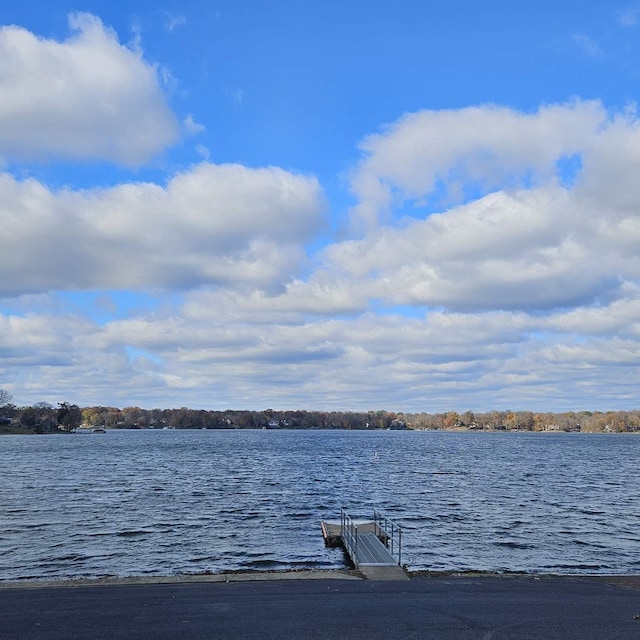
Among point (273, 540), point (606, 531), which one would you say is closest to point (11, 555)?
point (273, 540)

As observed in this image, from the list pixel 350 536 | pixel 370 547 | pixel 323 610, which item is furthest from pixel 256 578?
pixel 350 536

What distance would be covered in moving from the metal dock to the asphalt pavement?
5.09 feet

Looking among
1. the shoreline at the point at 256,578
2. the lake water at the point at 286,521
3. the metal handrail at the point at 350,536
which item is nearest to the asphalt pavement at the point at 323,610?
the shoreline at the point at 256,578

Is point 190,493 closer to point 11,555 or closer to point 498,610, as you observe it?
point 11,555

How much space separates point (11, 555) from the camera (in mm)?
28328

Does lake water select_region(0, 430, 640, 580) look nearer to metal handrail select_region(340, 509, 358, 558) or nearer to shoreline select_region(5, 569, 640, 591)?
metal handrail select_region(340, 509, 358, 558)

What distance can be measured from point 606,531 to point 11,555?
1164 inches

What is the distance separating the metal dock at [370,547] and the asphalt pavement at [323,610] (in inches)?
61.1

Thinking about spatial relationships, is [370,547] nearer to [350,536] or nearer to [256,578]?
[350,536]

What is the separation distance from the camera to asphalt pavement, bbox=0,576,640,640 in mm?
12430

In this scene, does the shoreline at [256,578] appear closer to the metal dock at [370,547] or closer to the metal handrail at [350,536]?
the metal dock at [370,547]

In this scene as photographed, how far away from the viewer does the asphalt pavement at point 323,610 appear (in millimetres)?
12430

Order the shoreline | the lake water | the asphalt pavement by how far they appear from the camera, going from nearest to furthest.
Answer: the asphalt pavement, the shoreline, the lake water

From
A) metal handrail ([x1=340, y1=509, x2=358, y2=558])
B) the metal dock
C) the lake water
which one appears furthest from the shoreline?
the lake water
